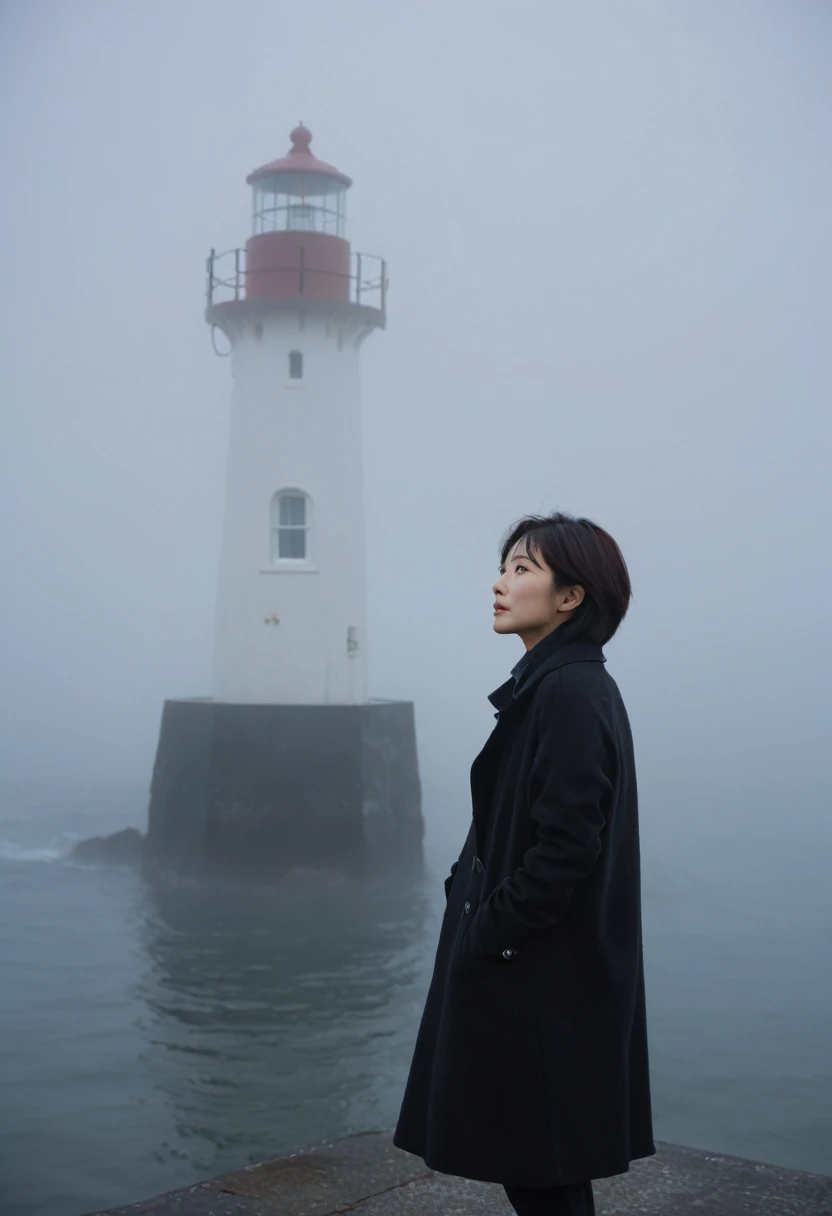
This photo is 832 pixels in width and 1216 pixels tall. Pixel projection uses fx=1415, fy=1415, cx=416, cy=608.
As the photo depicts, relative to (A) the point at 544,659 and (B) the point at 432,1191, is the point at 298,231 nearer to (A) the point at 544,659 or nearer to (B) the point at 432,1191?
(B) the point at 432,1191

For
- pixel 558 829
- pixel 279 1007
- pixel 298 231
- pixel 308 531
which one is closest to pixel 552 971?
pixel 558 829

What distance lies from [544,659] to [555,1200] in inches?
32.4

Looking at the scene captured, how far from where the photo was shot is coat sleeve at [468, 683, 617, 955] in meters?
2.04

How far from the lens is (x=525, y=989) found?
2105mm

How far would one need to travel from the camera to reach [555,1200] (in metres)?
2.15

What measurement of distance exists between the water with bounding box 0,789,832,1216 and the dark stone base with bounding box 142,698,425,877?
0.99 ft

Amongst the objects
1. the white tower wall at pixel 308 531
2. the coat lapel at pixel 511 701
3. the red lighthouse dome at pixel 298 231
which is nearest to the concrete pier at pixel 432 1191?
the coat lapel at pixel 511 701

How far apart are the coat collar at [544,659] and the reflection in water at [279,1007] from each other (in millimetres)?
5142

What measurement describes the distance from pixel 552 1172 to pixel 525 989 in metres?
0.27

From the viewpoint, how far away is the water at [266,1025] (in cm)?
731

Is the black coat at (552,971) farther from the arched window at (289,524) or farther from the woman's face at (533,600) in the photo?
the arched window at (289,524)

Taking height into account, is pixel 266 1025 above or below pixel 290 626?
below

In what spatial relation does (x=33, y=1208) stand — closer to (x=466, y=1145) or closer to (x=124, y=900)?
(x=466, y=1145)

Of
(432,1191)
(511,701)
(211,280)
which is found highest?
(211,280)
